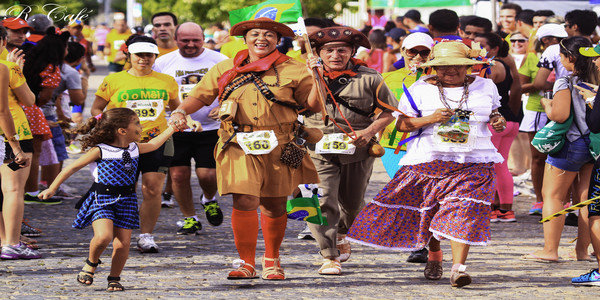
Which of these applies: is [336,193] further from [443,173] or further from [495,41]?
[495,41]

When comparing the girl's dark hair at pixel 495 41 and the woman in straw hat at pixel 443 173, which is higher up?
the girl's dark hair at pixel 495 41

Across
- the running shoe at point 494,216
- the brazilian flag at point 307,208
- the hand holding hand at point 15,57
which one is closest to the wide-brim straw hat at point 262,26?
the brazilian flag at point 307,208

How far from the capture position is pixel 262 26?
677 cm

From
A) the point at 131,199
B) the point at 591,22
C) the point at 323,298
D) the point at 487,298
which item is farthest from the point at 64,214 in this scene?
the point at 591,22

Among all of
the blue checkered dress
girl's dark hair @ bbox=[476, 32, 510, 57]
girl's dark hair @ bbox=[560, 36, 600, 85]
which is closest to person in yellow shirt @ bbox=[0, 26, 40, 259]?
the blue checkered dress

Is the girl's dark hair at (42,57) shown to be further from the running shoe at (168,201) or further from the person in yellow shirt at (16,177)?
the running shoe at (168,201)

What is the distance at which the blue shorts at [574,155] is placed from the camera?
7.84 meters

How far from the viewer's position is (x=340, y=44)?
7320mm

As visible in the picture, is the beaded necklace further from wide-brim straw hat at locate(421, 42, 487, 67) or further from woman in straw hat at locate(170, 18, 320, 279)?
woman in straw hat at locate(170, 18, 320, 279)

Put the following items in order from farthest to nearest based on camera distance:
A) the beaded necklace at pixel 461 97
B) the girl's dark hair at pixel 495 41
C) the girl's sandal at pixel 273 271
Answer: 1. the girl's dark hair at pixel 495 41
2. the girl's sandal at pixel 273 271
3. the beaded necklace at pixel 461 97

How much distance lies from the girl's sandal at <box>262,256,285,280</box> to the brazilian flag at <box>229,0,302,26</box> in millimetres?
1717

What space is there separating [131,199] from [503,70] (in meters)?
4.30

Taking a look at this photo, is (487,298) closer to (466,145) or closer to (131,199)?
(466,145)

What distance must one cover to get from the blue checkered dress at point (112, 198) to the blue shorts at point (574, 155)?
3.45 m
